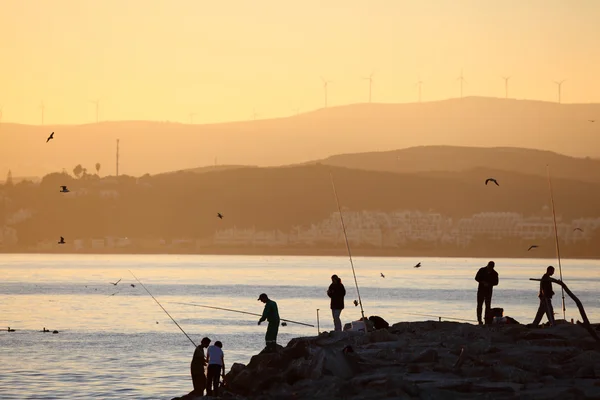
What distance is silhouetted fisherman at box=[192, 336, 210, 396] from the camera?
2419 cm

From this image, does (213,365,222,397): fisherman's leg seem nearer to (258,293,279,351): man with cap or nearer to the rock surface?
the rock surface

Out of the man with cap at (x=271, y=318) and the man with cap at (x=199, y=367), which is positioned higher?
the man with cap at (x=271, y=318)

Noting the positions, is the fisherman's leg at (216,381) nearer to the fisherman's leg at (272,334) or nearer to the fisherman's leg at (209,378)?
the fisherman's leg at (209,378)

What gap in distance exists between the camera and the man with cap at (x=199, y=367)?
952 inches

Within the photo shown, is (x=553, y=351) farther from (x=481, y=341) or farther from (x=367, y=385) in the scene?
(x=367, y=385)

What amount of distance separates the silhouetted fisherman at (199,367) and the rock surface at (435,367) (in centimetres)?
61

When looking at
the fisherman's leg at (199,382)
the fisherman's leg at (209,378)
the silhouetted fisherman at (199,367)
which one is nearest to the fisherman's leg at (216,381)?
the fisherman's leg at (209,378)

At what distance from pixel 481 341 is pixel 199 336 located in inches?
1333

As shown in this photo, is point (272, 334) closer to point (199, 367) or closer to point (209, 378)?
point (199, 367)

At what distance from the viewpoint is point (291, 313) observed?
7562cm

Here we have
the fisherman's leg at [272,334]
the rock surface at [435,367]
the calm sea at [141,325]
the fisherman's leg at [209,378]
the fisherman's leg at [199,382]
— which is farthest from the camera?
the calm sea at [141,325]

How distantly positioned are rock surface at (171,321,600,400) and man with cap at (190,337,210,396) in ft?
2.02

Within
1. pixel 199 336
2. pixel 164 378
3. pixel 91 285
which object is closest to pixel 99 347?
pixel 199 336

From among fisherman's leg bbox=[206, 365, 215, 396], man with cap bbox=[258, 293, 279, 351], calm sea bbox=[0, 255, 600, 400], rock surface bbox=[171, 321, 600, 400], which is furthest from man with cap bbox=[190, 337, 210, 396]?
calm sea bbox=[0, 255, 600, 400]
